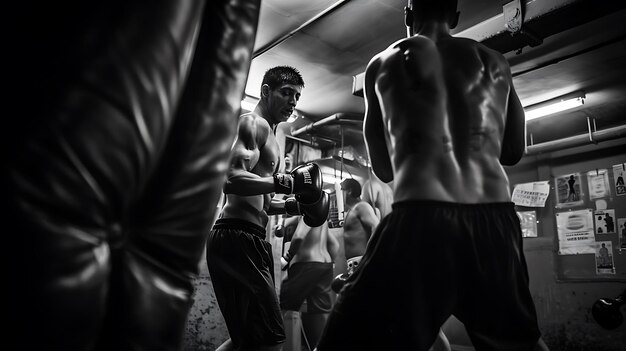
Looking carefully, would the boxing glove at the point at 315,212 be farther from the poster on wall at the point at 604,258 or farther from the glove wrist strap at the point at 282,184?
the poster on wall at the point at 604,258

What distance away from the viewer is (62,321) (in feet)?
1.33

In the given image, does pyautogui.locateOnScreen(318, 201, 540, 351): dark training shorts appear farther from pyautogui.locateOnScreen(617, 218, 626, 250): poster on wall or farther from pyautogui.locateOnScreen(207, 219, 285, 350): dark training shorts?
pyautogui.locateOnScreen(617, 218, 626, 250): poster on wall

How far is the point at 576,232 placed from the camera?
20.3ft

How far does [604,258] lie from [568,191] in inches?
43.2

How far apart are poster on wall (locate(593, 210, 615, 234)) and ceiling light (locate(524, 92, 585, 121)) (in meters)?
1.77

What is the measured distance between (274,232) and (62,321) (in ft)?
15.4

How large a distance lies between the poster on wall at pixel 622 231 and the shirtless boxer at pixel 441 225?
5.61 m

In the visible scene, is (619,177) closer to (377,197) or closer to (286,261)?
(377,197)

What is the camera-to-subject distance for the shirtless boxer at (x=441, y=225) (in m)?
1.19

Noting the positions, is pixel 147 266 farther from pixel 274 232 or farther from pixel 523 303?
pixel 274 232

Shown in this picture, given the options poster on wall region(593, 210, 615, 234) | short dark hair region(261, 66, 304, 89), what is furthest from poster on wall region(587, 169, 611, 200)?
short dark hair region(261, 66, 304, 89)

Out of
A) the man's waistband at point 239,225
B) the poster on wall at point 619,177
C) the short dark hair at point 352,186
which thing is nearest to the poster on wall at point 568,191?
the poster on wall at point 619,177

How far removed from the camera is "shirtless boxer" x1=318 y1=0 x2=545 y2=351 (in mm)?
1192

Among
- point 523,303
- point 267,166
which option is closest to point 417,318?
point 523,303
